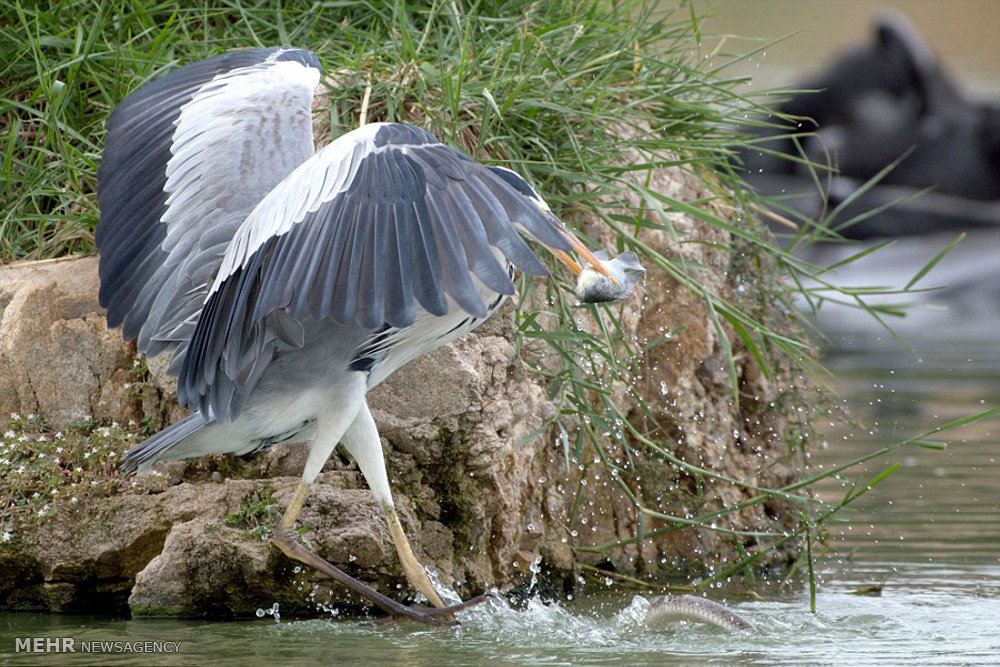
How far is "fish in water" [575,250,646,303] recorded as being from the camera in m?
3.61

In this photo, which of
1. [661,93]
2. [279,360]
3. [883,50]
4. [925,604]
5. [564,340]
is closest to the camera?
[279,360]

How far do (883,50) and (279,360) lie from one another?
18.7 m

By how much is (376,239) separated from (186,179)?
1430 mm

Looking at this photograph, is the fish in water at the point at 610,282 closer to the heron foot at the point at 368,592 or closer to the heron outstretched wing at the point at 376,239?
the heron outstretched wing at the point at 376,239

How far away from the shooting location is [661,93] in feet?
17.9

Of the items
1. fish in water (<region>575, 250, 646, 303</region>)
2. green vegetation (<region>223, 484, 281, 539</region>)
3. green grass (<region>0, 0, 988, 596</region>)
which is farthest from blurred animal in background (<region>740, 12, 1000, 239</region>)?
fish in water (<region>575, 250, 646, 303</region>)

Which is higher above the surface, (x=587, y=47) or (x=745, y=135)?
(x=587, y=47)

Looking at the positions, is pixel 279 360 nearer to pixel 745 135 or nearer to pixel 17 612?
pixel 17 612

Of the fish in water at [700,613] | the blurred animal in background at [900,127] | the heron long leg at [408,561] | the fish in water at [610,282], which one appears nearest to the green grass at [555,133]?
the fish in water at [700,613]

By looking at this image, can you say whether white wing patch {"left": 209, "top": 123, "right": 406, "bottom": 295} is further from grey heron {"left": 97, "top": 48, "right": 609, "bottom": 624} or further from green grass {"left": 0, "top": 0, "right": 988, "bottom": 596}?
green grass {"left": 0, "top": 0, "right": 988, "bottom": 596}

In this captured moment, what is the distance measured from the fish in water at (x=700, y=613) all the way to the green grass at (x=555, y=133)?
52 centimetres

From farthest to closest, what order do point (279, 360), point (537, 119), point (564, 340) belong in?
point (537, 119), point (564, 340), point (279, 360)

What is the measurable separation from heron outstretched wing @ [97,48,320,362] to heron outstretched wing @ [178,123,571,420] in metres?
0.54

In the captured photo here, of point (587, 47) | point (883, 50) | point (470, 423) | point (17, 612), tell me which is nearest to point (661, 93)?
point (587, 47)
